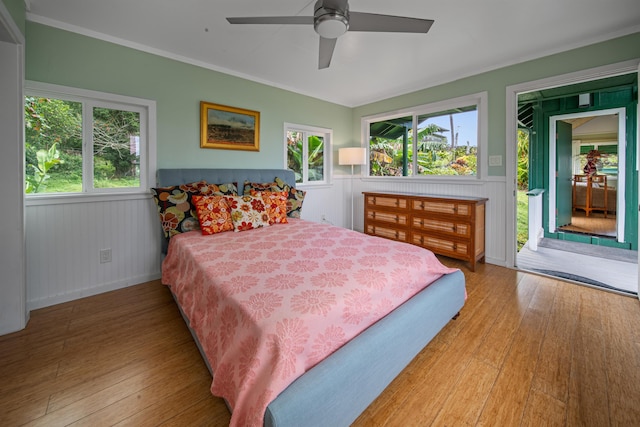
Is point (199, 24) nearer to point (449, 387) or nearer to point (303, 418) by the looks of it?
point (303, 418)

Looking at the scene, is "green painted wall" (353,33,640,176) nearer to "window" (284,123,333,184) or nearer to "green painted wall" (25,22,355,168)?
"window" (284,123,333,184)

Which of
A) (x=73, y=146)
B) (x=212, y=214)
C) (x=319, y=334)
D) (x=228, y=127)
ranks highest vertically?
(x=228, y=127)

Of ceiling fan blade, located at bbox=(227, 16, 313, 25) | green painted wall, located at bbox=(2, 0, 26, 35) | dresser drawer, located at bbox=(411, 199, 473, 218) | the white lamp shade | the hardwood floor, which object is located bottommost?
the hardwood floor

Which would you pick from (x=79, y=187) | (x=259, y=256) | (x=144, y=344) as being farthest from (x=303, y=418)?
(x=79, y=187)

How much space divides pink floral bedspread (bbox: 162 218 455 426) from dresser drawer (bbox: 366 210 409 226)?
1.79 metres

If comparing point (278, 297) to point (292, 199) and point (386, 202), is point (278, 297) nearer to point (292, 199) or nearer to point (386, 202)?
point (292, 199)

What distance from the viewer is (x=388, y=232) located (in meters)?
4.08

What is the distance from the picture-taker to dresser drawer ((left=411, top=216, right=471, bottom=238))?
3.25m

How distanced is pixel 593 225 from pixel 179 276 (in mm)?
6578

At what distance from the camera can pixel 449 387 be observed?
58.1 inches

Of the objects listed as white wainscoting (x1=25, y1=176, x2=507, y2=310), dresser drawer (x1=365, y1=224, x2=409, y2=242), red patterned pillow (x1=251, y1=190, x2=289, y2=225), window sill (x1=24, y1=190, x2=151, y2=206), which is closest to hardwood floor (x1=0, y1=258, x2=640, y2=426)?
white wainscoting (x1=25, y1=176, x2=507, y2=310)

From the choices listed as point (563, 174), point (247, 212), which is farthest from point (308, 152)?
point (563, 174)

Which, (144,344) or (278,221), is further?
(278,221)

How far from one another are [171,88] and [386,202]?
3104 millimetres
